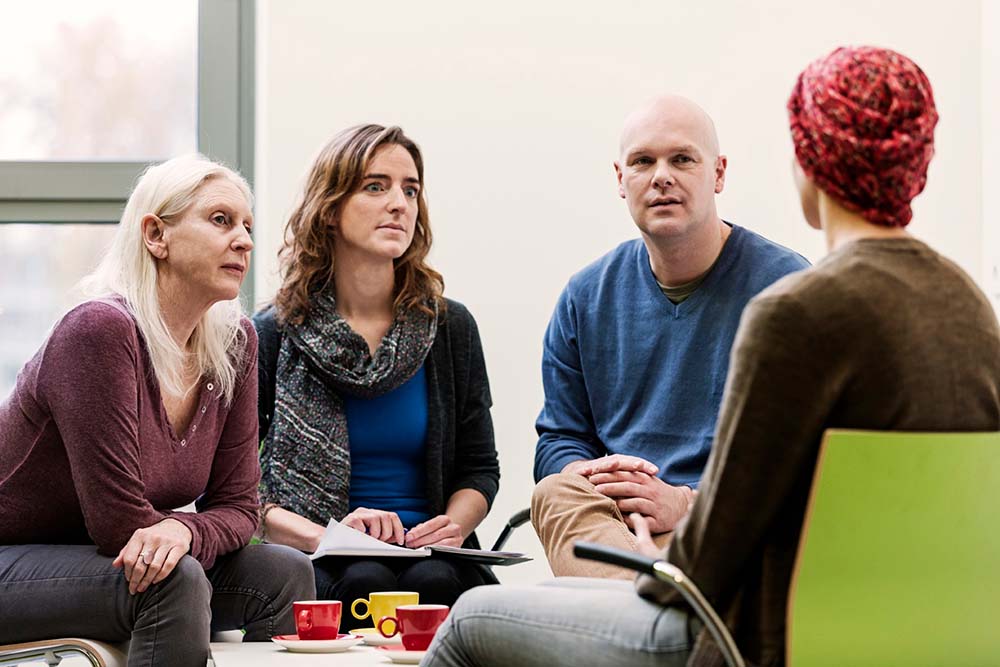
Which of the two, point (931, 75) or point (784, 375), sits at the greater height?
point (931, 75)

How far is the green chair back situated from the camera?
1.32 m

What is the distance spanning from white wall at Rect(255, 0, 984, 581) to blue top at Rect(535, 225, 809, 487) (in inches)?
31.5

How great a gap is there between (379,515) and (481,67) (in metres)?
1.57

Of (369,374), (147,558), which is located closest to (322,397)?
(369,374)

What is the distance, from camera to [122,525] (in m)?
2.29

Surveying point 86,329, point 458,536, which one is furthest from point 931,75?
point 86,329

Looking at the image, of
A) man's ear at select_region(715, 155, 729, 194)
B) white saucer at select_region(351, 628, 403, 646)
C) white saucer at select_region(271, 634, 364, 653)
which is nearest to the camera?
white saucer at select_region(271, 634, 364, 653)

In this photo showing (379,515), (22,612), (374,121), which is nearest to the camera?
(22,612)

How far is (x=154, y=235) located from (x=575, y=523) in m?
1.08

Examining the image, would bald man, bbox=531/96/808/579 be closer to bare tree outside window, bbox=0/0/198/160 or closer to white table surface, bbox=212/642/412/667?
white table surface, bbox=212/642/412/667

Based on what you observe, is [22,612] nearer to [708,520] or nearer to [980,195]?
[708,520]

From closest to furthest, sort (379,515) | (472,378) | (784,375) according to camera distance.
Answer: (784,375), (379,515), (472,378)

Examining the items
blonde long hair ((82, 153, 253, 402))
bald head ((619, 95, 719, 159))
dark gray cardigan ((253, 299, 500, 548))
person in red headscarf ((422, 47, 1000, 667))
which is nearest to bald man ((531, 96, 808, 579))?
bald head ((619, 95, 719, 159))

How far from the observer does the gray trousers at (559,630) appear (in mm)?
1454
